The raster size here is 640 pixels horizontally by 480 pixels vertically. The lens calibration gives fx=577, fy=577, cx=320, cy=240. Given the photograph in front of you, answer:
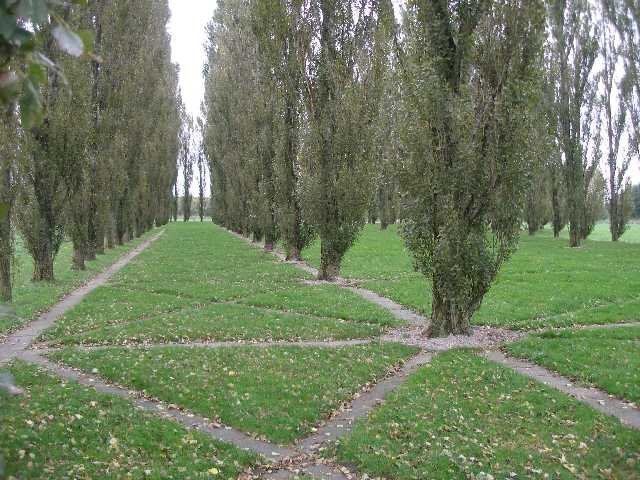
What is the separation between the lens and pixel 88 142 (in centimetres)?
1983

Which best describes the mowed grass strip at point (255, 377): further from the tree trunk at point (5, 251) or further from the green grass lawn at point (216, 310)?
the tree trunk at point (5, 251)

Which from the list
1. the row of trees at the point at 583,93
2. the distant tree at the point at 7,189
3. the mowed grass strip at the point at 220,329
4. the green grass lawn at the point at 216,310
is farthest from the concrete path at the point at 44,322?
the row of trees at the point at 583,93

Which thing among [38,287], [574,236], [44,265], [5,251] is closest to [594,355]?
[5,251]

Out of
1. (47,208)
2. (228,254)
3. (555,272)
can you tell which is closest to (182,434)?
(47,208)

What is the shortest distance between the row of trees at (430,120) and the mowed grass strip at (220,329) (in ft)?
6.96

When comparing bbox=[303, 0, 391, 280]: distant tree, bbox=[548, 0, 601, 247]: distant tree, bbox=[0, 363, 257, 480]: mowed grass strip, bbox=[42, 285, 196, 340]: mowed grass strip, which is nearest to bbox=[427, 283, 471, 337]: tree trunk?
bbox=[0, 363, 257, 480]: mowed grass strip

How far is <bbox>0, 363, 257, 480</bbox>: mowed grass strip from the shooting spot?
538 cm

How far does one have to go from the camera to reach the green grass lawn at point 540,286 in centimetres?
1307

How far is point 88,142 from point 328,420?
16.0 m

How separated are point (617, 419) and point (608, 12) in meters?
31.4

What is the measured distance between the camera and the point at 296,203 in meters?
21.5

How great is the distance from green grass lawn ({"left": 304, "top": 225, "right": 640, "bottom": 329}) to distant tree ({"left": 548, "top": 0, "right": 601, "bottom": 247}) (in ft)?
19.1

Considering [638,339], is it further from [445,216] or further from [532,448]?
[532,448]

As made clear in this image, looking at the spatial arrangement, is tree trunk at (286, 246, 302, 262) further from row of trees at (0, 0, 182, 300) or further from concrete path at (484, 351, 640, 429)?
concrete path at (484, 351, 640, 429)
